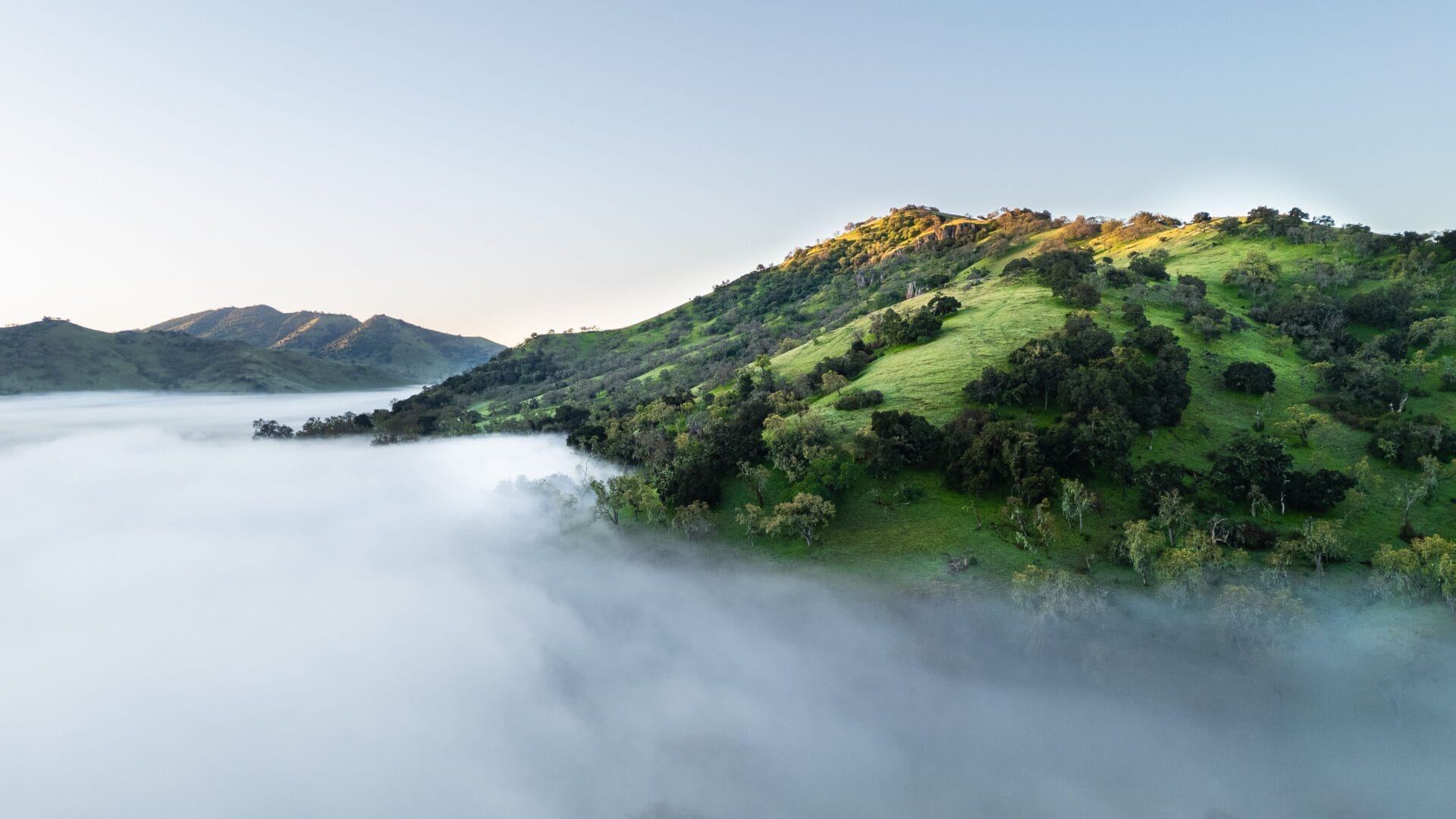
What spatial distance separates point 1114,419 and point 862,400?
1025 inches

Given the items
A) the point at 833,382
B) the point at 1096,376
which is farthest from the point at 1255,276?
the point at 833,382

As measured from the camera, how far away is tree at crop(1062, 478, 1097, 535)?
49.3 m

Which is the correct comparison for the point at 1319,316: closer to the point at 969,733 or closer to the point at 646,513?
the point at 969,733

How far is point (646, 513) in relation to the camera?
2756 inches

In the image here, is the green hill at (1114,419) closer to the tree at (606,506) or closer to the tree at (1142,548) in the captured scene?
the tree at (1142,548)

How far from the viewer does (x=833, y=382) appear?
82.1 m

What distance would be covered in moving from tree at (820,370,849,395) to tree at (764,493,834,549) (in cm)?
2796

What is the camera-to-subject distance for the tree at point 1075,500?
4928cm

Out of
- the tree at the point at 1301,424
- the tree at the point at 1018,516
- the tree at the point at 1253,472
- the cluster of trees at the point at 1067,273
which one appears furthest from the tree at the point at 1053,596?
the cluster of trees at the point at 1067,273

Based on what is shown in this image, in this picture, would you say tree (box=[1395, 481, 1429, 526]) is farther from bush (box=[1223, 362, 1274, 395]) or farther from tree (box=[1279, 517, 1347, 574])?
bush (box=[1223, 362, 1274, 395])

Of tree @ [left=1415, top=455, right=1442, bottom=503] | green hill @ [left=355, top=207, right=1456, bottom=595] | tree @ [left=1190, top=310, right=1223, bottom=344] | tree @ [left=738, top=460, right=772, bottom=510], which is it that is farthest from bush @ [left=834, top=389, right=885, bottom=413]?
tree @ [left=1415, top=455, right=1442, bottom=503]

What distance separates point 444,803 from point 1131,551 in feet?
191

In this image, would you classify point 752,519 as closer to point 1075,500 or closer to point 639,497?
point 639,497

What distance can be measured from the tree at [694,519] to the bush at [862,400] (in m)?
22.3
